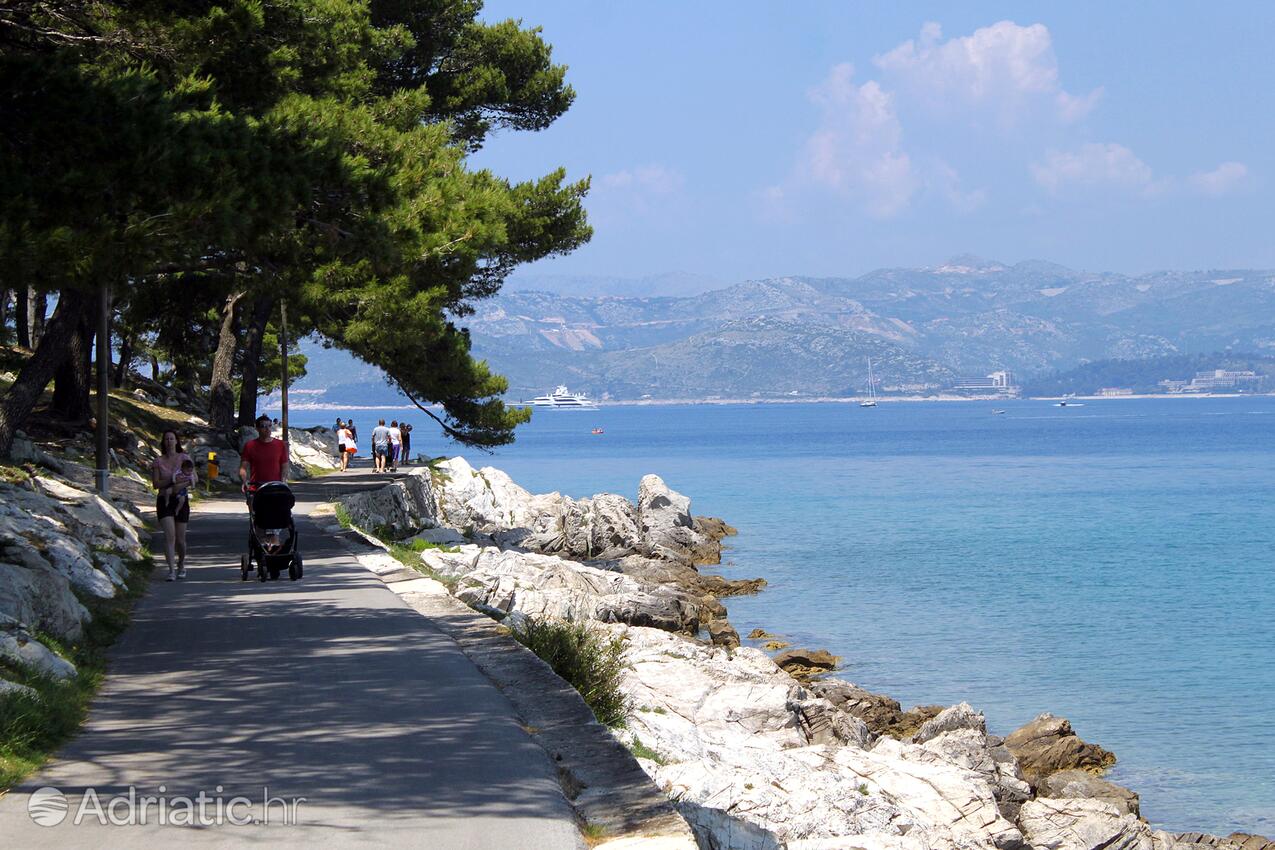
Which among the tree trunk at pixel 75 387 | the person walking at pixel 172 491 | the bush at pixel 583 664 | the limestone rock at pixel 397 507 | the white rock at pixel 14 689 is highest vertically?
the tree trunk at pixel 75 387

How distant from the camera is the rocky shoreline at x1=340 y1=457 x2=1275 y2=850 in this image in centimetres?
994

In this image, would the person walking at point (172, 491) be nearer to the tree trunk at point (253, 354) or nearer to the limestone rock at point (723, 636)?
the limestone rock at point (723, 636)

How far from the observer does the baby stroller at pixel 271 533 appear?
581 inches

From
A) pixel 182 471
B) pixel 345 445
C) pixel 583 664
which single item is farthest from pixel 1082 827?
pixel 345 445

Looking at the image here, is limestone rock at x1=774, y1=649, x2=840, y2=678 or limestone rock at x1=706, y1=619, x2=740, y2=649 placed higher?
limestone rock at x1=706, y1=619, x2=740, y2=649

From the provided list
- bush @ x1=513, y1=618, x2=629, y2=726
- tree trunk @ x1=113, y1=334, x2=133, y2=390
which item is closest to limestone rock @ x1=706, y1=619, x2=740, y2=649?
bush @ x1=513, y1=618, x2=629, y2=726

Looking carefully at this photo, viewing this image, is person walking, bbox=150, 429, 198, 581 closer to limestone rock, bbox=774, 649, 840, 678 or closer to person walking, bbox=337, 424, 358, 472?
limestone rock, bbox=774, 649, 840, 678

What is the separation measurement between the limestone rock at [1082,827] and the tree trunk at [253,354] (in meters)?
24.6

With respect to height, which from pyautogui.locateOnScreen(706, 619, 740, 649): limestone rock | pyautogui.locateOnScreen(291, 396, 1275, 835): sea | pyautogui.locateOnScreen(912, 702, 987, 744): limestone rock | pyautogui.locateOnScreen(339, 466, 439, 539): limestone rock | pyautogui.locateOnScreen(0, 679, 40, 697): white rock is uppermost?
pyautogui.locateOnScreen(0, 679, 40, 697): white rock

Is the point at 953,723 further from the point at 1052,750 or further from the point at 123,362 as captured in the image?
the point at 123,362

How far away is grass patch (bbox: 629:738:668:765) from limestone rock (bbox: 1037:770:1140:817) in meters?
7.07

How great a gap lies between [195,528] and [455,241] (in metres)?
7.81

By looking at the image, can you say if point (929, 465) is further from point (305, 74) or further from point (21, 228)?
point (21, 228)

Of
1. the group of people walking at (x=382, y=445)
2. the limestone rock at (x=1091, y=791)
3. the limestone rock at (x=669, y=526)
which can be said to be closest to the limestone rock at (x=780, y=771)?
the limestone rock at (x=1091, y=791)
